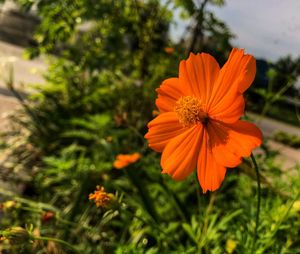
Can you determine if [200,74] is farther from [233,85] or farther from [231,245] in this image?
[231,245]

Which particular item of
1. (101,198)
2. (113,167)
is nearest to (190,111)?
(101,198)

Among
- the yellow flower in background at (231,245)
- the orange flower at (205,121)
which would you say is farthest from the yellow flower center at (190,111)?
the yellow flower in background at (231,245)

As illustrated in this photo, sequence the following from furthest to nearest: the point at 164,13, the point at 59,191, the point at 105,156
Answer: the point at 164,13 < the point at 105,156 < the point at 59,191

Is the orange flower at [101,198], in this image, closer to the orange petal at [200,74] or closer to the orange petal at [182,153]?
the orange petal at [182,153]

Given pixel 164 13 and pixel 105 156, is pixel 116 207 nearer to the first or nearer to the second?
pixel 105 156

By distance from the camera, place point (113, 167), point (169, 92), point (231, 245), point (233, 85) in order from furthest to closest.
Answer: point (113, 167), point (231, 245), point (169, 92), point (233, 85)

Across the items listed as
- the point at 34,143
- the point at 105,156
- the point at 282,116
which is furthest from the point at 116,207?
the point at 282,116

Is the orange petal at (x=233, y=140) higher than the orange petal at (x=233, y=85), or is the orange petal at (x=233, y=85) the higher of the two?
the orange petal at (x=233, y=85)

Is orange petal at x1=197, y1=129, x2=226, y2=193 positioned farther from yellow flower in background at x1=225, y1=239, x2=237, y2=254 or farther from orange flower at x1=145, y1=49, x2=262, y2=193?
yellow flower in background at x1=225, y1=239, x2=237, y2=254
